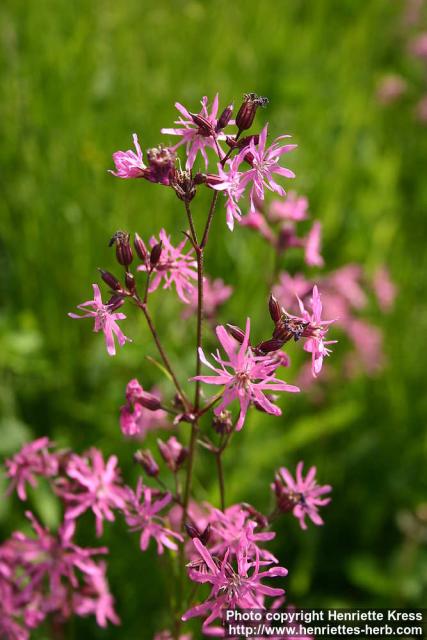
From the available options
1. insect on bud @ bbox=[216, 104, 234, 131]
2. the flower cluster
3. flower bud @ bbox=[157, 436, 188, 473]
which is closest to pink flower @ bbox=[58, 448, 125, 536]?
the flower cluster

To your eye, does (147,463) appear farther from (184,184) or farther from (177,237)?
(177,237)

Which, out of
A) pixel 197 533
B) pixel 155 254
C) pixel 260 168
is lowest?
pixel 197 533

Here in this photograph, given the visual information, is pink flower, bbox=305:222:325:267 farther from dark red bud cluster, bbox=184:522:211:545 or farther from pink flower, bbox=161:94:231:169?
dark red bud cluster, bbox=184:522:211:545

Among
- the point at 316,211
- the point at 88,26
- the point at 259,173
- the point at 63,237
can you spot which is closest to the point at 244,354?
the point at 259,173

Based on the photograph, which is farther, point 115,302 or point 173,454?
point 173,454

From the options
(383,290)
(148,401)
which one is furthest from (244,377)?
(383,290)

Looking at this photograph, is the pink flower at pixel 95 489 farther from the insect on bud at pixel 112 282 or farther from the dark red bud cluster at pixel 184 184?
the dark red bud cluster at pixel 184 184
